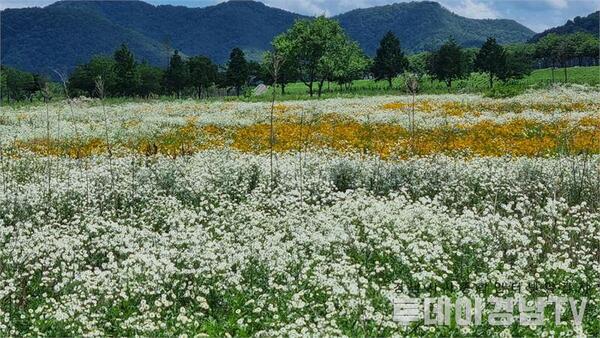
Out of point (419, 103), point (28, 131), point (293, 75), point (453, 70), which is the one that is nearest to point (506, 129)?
point (419, 103)

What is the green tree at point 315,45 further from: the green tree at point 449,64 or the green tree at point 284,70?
the green tree at point 449,64

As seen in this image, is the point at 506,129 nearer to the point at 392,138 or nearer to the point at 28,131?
the point at 392,138

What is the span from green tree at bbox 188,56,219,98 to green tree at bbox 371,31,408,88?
103ft

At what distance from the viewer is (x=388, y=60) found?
94438mm

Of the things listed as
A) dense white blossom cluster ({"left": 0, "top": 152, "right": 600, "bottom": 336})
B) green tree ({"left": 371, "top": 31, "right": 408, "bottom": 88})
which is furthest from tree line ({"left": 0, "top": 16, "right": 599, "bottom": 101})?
dense white blossom cluster ({"left": 0, "top": 152, "right": 600, "bottom": 336})

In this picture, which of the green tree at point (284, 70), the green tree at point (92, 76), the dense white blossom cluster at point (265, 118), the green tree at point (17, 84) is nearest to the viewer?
the dense white blossom cluster at point (265, 118)

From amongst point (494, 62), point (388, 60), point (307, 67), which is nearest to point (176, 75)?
point (388, 60)

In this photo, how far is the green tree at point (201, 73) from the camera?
349 feet

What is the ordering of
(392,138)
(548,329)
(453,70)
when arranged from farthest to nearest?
1. (453,70)
2. (392,138)
3. (548,329)

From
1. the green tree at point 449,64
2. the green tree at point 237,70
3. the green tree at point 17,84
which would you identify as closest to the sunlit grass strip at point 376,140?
the green tree at point 449,64

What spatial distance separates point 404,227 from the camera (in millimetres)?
9742

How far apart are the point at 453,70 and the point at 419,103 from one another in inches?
2172

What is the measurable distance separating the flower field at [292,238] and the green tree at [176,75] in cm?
8609

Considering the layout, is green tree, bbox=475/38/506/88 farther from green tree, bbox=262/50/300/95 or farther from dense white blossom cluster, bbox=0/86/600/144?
dense white blossom cluster, bbox=0/86/600/144
